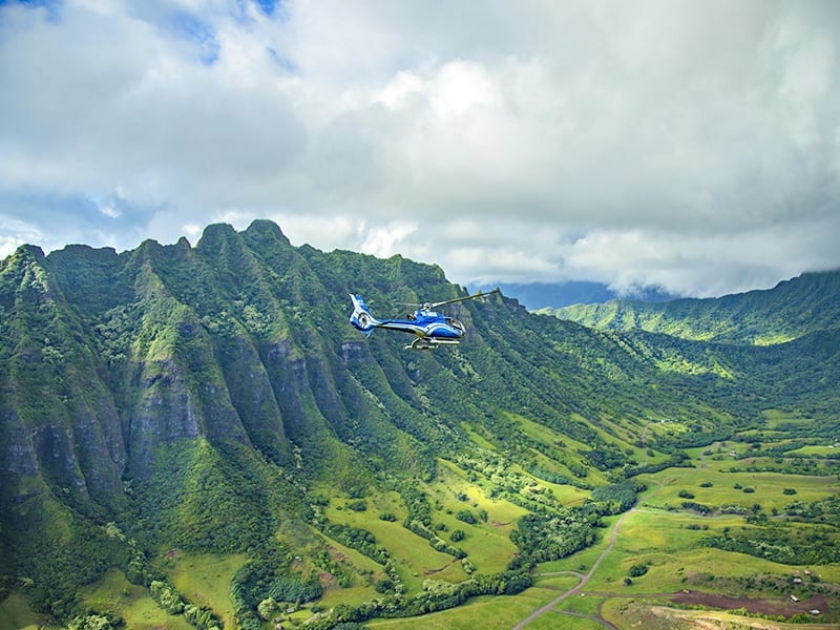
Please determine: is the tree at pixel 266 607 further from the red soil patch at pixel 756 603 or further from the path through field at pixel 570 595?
the red soil patch at pixel 756 603

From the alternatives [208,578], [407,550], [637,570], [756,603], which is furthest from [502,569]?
[208,578]

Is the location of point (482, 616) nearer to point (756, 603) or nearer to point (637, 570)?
point (637, 570)

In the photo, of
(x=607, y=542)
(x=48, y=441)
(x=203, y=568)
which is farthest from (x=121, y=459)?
(x=607, y=542)

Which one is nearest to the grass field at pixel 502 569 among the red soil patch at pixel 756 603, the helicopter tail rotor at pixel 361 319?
the red soil patch at pixel 756 603

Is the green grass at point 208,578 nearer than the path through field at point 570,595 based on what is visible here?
Yes

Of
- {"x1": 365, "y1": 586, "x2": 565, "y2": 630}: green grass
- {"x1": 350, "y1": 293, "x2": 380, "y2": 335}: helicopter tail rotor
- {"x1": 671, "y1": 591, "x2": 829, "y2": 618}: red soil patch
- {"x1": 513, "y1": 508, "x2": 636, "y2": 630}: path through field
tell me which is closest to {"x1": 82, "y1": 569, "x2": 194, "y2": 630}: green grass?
{"x1": 365, "y1": 586, "x2": 565, "y2": 630}: green grass

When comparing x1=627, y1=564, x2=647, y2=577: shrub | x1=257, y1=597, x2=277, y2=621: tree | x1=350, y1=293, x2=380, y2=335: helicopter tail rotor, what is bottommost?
x1=627, y1=564, x2=647, y2=577: shrub

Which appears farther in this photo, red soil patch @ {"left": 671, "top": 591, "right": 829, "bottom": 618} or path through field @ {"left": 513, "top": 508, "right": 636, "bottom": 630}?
path through field @ {"left": 513, "top": 508, "right": 636, "bottom": 630}

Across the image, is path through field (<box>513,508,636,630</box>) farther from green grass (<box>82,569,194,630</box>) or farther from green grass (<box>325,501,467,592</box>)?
green grass (<box>82,569,194,630</box>)

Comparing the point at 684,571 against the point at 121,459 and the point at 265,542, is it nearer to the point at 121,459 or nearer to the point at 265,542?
the point at 265,542
